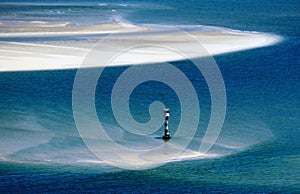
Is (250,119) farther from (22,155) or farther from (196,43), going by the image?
(196,43)

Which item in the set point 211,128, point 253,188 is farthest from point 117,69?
point 253,188

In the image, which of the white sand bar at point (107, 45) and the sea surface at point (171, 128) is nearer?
the sea surface at point (171, 128)

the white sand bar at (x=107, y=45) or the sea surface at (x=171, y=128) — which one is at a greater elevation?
the white sand bar at (x=107, y=45)

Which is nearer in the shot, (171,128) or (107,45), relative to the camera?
(171,128)

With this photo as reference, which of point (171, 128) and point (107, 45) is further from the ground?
point (107, 45)
